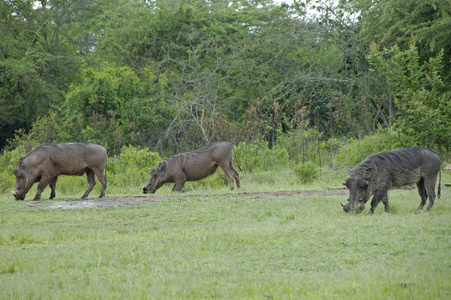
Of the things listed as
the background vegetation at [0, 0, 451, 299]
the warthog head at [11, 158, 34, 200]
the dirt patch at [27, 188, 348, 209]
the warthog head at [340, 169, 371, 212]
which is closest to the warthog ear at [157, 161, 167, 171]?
the background vegetation at [0, 0, 451, 299]

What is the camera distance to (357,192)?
9.77 metres

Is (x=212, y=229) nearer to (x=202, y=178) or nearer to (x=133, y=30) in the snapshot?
(x=202, y=178)

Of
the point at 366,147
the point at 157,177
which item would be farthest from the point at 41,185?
the point at 366,147

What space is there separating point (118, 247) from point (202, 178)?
8.36m

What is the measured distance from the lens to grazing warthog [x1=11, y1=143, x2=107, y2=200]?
13.5m

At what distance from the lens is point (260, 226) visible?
29.9 ft

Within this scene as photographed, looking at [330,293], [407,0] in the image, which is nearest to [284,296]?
[330,293]

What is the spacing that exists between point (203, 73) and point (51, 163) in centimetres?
1401

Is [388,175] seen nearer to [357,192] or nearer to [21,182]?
[357,192]

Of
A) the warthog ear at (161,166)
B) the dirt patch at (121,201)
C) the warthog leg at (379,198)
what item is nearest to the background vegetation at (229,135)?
the dirt patch at (121,201)

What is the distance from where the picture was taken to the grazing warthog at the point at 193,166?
15531 millimetres

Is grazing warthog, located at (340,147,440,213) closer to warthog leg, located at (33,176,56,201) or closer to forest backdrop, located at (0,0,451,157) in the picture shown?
warthog leg, located at (33,176,56,201)

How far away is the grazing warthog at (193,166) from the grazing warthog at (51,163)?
86.2 inches

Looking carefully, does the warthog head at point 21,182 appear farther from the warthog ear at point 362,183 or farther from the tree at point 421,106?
the tree at point 421,106
